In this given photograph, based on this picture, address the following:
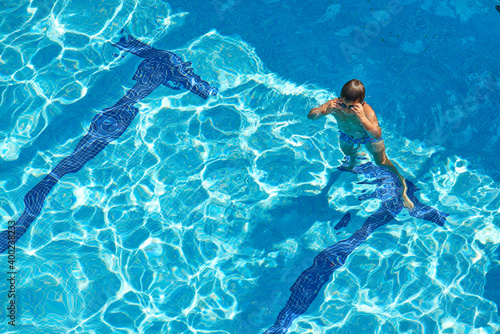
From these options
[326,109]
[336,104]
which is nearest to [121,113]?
[326,109]

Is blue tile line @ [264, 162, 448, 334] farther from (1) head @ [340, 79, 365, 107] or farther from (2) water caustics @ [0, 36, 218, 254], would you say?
(2) water caustics @ [0, 36, 218, 254]

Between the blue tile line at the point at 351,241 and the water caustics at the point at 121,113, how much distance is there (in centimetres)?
278

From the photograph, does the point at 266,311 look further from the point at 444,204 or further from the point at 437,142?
the point at 437,142

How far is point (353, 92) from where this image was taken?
460cm

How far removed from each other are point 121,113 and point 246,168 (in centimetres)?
205

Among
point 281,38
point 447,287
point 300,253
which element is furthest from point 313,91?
point 447,287

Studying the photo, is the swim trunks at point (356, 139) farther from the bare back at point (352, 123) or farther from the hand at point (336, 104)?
the hand at point (336, 104)

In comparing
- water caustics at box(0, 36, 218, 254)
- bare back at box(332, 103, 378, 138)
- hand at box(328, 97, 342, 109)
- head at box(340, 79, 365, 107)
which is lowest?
bare back at box(332, 103, 378, 138)

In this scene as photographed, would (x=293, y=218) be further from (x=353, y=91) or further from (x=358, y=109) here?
(x=353, y=91)

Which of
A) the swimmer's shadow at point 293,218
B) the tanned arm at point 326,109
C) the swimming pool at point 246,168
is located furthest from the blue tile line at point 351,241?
the tanned arm at point 326,109

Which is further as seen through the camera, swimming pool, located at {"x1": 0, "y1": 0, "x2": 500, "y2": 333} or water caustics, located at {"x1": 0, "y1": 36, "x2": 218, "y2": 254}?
water caustics, located at {"x1": 0, "y1": 36, "x2": 218, "y2": 254}

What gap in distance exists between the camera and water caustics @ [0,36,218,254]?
5.73m

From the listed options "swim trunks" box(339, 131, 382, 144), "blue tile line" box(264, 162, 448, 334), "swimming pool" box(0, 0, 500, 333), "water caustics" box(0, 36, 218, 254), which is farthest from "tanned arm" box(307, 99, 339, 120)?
"water caustics" box(0, 36, 218, 254)

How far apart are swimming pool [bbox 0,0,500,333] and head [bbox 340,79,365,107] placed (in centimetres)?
158
